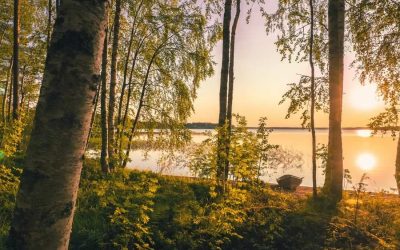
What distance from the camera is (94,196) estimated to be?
7.58 meters

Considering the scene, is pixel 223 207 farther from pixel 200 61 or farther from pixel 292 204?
pixel 200 61

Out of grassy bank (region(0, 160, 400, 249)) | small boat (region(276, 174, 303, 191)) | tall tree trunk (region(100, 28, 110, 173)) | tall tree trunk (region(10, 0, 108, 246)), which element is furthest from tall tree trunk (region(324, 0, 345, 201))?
tall tree trunk (region(10, 0, 108, 246))

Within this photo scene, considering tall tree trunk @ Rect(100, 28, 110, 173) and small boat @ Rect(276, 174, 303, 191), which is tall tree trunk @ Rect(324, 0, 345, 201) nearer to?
small boat @ Rect(276, 174, 303, 191)

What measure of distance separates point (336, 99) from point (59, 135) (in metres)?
9.22

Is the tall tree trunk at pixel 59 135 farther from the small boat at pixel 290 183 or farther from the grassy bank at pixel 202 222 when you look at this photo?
the small boat at pixel 290 183

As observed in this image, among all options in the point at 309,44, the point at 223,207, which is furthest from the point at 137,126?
the point at 223,207

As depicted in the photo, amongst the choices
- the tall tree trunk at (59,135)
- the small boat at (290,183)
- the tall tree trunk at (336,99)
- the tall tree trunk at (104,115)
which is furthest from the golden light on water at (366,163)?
the tall tree trunk at (59,135)

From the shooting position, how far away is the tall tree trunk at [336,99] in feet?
31.2

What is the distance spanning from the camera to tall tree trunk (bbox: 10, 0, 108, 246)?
5.19 feet

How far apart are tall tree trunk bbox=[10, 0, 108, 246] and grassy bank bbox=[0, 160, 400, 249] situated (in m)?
3.45

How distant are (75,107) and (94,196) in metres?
6.44

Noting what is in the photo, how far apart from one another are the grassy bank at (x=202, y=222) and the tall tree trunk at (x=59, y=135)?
345 centimetres

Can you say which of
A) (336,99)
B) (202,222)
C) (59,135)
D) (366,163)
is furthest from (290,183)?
(366,163)

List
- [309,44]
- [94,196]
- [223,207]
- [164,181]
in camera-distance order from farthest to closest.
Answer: [309,44]
[164,181]
[94,196]
[223,207]
